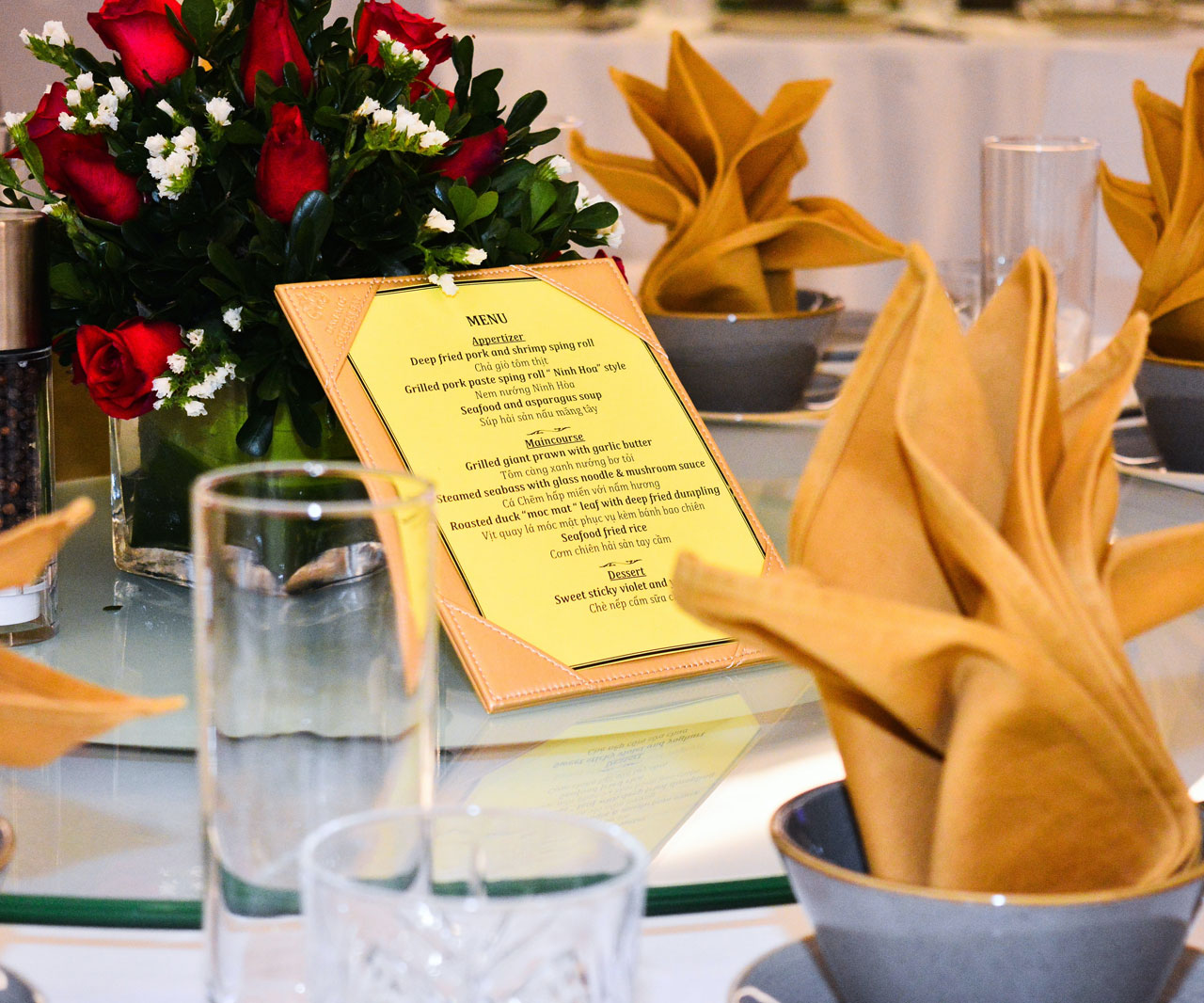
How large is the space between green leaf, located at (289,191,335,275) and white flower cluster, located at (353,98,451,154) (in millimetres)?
51

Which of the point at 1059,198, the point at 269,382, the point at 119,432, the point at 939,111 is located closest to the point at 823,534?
the point at 269,382

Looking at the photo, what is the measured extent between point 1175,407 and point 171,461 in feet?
2.45

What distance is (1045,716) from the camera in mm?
458

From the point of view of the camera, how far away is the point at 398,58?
0.93m

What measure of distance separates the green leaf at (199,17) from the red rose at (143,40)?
0.01 meters

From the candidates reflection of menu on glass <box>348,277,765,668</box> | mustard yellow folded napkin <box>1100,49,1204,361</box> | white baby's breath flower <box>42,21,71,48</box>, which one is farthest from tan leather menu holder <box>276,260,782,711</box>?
mustard yellow folded napkin <box>1100,49,1204,361</box>

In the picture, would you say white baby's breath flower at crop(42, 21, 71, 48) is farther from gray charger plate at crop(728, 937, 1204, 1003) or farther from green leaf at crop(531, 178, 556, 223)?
gray charger plate at crop(728, 937, 1204, 1003)

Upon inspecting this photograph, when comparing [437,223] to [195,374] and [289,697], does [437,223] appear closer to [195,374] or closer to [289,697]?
[195,374]

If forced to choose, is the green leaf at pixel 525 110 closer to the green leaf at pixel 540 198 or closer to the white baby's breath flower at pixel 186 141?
the green leaf at pixel 540 198

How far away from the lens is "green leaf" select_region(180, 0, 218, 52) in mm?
878

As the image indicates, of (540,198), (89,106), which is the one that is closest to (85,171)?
(89,106)

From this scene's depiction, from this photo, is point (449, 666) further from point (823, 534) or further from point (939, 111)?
point (939, 111)

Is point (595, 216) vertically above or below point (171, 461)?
above

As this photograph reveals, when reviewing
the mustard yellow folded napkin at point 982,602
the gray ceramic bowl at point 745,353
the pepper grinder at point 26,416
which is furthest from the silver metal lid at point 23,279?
the gray ceramic bowl at point 745,353
